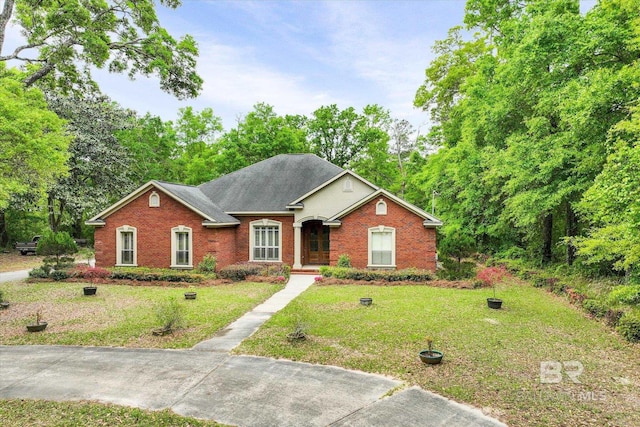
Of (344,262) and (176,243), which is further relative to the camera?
(176,243)

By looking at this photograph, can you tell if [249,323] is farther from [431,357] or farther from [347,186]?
[347,186]

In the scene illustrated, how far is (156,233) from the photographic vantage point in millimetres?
20156

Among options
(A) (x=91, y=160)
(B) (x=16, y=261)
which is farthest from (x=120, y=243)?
(A) (x=91, y=160)

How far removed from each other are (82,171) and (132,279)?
1893 centimetres

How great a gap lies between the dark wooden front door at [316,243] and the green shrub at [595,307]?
1349cm

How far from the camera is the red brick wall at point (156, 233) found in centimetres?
1977

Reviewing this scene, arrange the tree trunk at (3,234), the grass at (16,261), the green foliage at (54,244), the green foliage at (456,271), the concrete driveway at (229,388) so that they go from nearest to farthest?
the concrete driveway at (229,388)
the green foliage at (456,271)
the green foliage at (54,244)
the grass at (16,261)
the tree trunk at (3,234)

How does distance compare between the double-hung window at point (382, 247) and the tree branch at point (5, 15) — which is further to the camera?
the double-hung window at point (382, 247)

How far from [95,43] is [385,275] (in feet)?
48.0

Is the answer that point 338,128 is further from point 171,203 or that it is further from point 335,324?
point 335,324

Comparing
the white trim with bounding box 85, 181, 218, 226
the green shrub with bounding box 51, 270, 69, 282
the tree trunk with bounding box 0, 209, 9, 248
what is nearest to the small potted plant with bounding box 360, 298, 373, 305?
the white trim with bounding box 85, 181, 218, 226

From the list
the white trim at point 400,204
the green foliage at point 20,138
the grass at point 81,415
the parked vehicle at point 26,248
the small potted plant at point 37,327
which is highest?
the green foliage at point 20,138

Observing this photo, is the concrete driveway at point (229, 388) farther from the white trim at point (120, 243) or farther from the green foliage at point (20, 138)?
the white trim at point (120, 243)

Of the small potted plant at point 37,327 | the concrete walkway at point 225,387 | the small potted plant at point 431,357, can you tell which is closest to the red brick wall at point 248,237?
the small potted plant at point 37,327
